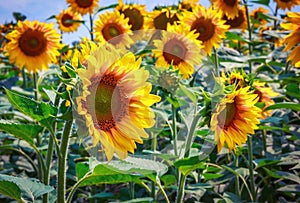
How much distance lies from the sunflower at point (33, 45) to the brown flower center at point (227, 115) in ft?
5.18

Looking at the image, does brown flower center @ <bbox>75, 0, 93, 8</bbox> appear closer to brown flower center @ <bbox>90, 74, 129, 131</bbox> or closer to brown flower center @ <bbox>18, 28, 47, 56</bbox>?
brown flower center @ <bbox>18, 28, 47, 56</bbox>

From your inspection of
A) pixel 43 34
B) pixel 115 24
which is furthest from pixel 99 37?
pixel 43 34

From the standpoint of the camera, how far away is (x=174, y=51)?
205 centimetres

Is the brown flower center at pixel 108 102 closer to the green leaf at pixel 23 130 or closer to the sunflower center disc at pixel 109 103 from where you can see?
the sunflower center disc at pixel 109 103

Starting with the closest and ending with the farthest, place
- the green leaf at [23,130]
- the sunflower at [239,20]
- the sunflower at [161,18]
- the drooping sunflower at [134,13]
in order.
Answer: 1. the green leaf at [23,130]
2. the sunflower at [161,18]
3. the drooping sunflower at [134,13]
4. the sunflower at [239,20]

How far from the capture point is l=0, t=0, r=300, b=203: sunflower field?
95 centimetres

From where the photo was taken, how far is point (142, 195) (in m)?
2.21

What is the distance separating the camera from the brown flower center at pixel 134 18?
9.48 ft

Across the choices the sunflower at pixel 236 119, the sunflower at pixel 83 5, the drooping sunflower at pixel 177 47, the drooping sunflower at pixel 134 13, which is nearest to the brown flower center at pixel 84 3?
the sunflower at pixel 83 5

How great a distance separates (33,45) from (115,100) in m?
1.75

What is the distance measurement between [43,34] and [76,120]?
183 centimetres

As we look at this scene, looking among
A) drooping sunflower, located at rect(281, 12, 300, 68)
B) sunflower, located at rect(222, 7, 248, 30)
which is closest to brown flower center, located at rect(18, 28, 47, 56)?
sunflower, located at rect(222, 7, 248, 30)

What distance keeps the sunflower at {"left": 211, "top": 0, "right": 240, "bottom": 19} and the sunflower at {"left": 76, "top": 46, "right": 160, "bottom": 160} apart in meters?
2.03

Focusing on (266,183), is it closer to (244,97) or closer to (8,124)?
(244,97)
